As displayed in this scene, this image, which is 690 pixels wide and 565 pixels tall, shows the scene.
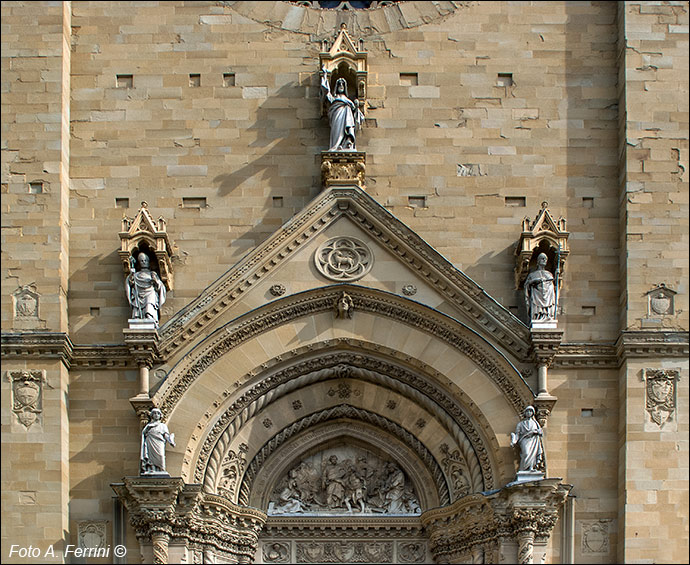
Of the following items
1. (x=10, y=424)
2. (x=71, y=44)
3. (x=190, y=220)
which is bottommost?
(x=10, y=424)

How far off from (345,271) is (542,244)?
2.91 metres

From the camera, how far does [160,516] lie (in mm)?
21703

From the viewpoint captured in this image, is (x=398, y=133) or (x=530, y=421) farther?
(x=398, y=133)

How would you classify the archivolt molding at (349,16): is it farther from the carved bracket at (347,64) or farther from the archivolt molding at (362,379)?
the archivolt molding at (362,379)

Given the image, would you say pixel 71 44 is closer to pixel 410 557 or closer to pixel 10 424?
pixel 10 424

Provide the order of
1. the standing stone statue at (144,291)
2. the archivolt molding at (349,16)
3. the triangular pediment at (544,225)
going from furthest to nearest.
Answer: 1. the archivolt molding at (349,16)
2. the triangular pediment at (544,225)
3. the standing stone statue at (144,291)

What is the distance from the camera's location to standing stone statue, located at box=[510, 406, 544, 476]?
21828 millimetres

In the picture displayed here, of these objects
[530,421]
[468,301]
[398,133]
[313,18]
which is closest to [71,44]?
[313,18]

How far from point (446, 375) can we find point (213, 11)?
7.00 meters

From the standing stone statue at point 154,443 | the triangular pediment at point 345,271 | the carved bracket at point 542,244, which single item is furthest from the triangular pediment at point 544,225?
the standing stone statue at point 154,443

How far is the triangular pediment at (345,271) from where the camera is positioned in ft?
74.5

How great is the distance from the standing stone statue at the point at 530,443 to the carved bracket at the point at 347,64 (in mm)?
5590

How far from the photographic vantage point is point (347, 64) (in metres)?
24.0

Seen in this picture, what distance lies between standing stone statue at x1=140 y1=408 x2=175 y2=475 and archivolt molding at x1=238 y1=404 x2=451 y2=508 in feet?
5.16
